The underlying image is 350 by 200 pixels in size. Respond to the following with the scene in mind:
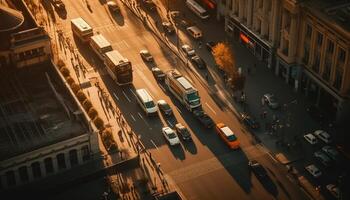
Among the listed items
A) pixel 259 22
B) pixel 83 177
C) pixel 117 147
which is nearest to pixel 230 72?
pixel 259 22

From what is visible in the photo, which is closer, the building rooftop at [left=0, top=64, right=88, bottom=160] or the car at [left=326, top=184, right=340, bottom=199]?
the car at [left=326, top=184, right=340, bottom=199]

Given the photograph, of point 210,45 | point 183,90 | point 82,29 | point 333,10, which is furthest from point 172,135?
point 82,29

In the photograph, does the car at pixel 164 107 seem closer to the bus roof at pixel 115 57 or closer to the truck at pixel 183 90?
the truck at pixel 183 90

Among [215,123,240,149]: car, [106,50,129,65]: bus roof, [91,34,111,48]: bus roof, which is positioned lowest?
[215,123,240,149]: car

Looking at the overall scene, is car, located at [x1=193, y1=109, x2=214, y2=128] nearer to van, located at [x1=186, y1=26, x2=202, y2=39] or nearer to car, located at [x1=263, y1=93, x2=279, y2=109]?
car, located at [x1=263, y1=93, x2=279, y2=109]

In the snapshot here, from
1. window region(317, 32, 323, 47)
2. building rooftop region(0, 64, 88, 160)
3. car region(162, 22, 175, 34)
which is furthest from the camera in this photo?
car region(162, 22, 175, 34)

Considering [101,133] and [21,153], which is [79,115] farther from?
[21,153]

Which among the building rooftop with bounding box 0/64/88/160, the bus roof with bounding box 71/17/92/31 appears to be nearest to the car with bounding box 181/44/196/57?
the bus roof with bounding box 71/17/92/31
